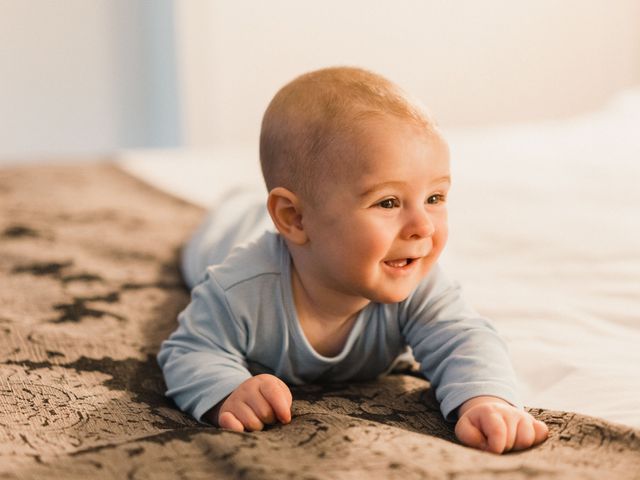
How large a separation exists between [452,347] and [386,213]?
6.9 inches

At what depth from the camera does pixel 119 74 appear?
3.48m

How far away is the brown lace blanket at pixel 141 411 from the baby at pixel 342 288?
0.03 m

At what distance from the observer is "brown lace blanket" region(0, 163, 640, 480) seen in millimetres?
668

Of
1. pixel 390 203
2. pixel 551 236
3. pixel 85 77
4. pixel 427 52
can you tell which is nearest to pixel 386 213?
pixel 390 203

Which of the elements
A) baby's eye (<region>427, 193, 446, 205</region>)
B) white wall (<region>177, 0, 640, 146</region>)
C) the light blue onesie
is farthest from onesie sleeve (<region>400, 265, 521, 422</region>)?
white wall (<region>177, 0, 640, 146</region>)

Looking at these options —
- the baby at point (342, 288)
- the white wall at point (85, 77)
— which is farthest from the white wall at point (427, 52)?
the baby at point (342, 288)

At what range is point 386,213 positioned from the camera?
86cm

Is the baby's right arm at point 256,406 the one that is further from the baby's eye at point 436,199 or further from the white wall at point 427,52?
the white wall at point 427,52

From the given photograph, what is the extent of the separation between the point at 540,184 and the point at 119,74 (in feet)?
7.24

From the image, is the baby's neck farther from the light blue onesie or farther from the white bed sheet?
the white bed sheet

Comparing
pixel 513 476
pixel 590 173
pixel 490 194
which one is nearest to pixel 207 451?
pixel 513 476

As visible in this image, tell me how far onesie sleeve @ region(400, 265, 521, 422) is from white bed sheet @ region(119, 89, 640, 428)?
0.08m

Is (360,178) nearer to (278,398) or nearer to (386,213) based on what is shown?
(386,213)

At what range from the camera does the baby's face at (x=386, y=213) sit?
0.84m
